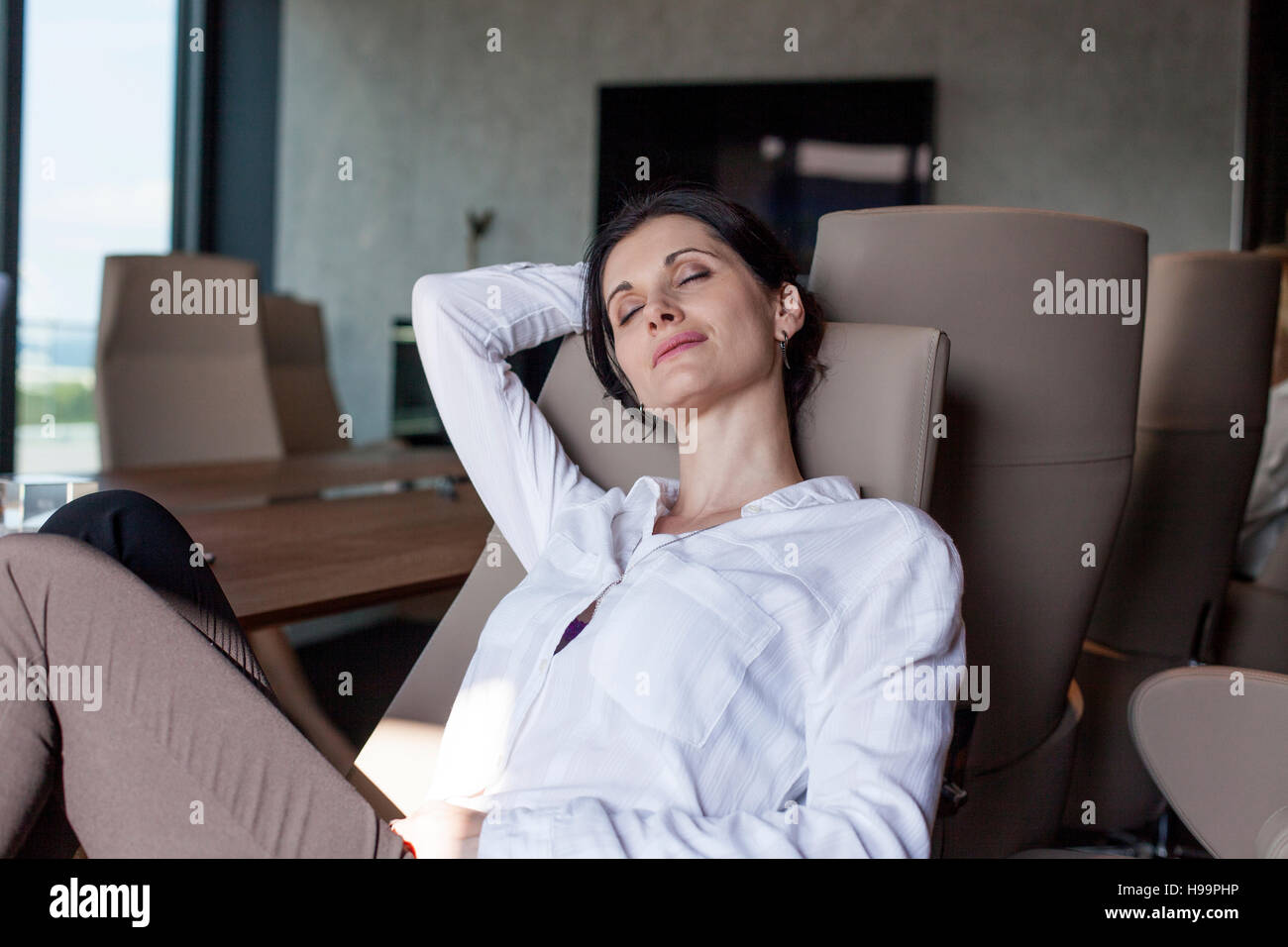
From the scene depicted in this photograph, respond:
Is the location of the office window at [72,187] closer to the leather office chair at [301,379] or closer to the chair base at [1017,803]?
the leather office chair at [301,379]

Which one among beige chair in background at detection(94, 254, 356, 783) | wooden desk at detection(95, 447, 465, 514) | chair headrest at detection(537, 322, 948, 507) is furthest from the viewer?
beige chair in background at detection(94, 254, 356, 783)

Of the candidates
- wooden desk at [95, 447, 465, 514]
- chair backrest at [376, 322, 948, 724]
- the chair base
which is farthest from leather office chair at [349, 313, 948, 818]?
wooden desk at [95, 447, 465, 514]

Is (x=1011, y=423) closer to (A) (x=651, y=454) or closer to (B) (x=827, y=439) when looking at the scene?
(B) (x=827, y=439)

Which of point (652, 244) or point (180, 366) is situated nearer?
point (652, 244)

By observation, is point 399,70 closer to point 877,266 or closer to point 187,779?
point 877,266

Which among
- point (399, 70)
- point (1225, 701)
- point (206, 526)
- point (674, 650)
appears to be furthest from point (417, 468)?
point (399, 70)

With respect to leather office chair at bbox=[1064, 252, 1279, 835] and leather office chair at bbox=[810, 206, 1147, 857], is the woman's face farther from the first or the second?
leather office chair at bbox=[1064, 252, 1279, 835]

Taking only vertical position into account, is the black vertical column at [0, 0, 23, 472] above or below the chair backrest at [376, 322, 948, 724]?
above

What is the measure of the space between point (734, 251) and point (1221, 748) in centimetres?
73

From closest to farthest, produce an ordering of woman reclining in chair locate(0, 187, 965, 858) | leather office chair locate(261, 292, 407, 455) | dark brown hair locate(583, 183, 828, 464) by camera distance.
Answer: woman reclining in chair locate(0, 187, 965, 858), dark brown hair locate(583, 183, 828, 464), leather office chair locate(261, 292, 407, 455)

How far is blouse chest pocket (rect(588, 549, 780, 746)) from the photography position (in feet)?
3.24

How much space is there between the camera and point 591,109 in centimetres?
566

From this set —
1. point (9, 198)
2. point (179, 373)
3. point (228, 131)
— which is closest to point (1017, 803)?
point (179, 373)

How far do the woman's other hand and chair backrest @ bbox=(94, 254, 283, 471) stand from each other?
83.8 inches
